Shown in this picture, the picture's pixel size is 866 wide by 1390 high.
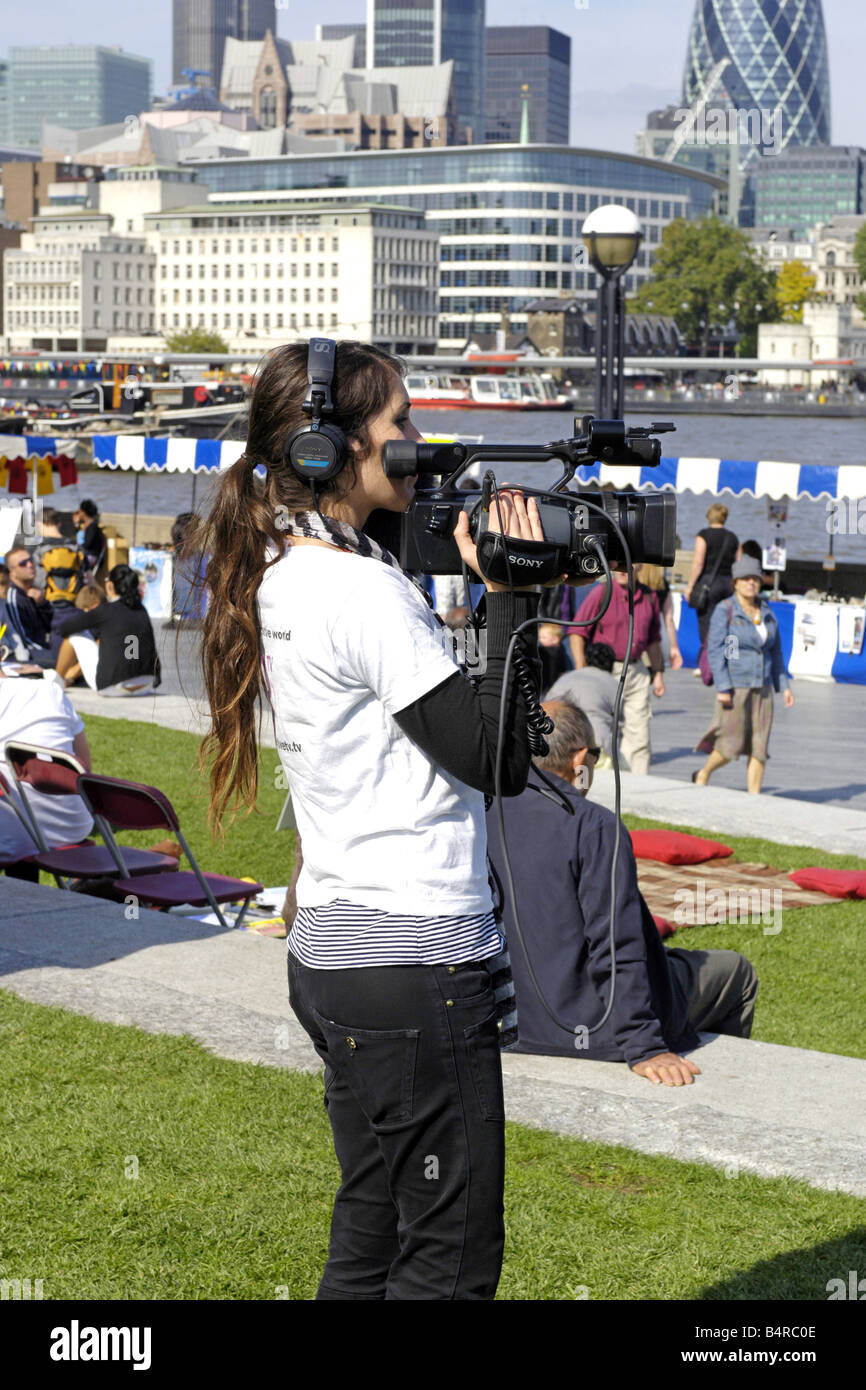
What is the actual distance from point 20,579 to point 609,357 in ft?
17.5

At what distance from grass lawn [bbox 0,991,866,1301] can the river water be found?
1.79 m

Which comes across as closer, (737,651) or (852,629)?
(737,651)

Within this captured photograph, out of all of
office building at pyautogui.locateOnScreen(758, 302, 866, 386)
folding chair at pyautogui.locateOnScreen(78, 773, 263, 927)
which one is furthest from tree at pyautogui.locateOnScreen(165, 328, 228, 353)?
folding chair at pyautogui.locateOnScreen(78, 773, 263, 927)

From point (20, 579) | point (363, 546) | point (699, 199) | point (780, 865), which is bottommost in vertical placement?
point (780, 865)

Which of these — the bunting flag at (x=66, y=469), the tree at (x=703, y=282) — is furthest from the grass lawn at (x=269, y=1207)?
the tree at (x=703, y=282)

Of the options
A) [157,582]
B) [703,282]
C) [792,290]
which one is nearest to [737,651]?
[157,582]

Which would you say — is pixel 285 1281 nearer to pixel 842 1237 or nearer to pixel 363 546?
pixel 842 1237

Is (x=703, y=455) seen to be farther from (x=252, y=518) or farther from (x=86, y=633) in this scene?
(x=252, y=518)

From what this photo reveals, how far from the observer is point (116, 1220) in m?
3.90

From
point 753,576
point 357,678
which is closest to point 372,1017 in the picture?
point 357,678

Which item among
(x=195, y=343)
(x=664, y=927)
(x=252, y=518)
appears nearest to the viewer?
(x=252, y=518)

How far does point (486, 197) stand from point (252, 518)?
161 meters

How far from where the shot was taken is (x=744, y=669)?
11.1m

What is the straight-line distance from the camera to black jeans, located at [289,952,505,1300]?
2.48 meters
